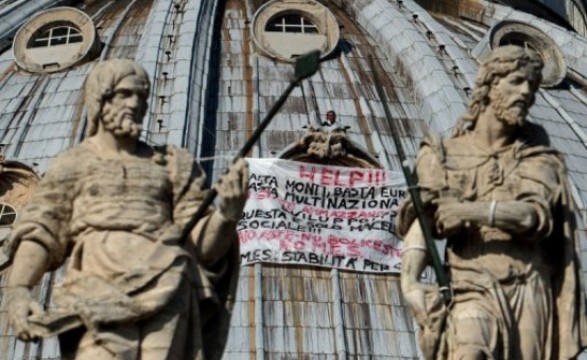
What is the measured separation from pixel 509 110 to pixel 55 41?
27511 mm

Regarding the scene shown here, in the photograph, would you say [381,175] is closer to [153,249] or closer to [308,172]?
[308,172]

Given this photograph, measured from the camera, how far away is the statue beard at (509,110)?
71.5 feet

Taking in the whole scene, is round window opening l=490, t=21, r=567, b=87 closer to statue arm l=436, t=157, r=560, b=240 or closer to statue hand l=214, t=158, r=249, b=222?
statue arm l=436, t=157, r=560, b=240

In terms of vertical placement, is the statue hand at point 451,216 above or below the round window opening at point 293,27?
below

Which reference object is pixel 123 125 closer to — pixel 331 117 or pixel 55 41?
pixel 331 117

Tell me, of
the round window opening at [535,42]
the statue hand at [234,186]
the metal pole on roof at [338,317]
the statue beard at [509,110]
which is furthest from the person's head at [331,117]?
the statue hand at [234,186]

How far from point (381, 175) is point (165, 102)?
515 centimetres

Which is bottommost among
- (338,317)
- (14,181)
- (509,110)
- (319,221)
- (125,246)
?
(125,246)

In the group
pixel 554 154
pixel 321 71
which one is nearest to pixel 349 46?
pixel 321 71

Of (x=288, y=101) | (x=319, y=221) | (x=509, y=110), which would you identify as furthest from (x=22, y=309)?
(x=288, y=101)

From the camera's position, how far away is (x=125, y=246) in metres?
20.8

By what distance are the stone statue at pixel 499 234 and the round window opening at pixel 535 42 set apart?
25553mm

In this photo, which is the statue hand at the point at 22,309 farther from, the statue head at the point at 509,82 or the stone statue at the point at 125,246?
the statue head at the point at 509,82

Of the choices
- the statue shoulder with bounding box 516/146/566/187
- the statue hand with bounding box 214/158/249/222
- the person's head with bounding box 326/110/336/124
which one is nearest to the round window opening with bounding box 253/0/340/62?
the person's head with bounding box 326/110/336/124
